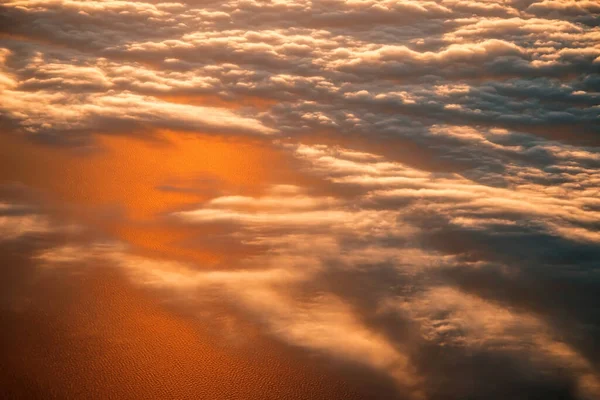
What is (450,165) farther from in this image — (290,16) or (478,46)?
(290,16)

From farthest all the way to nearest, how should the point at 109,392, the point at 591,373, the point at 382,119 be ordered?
the point at 382,119
the point at 591,373
the point at 109,392

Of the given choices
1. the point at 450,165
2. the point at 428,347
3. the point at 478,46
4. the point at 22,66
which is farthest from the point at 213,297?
the point at 478,46

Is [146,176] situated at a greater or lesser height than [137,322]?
greater

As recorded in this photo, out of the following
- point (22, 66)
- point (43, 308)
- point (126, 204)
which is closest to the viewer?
point (43, 308)

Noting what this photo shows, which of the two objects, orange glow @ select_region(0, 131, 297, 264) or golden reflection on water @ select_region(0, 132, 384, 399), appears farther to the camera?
orange glow @ select_region(0, 131, 297, 264)

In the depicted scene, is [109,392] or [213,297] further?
[213,297]

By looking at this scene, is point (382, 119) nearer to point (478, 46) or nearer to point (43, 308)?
point (478, 46)

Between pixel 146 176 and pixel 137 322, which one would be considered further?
pixel 146 176

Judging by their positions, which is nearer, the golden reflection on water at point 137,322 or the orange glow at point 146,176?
the golden reflection on water at point 137,322

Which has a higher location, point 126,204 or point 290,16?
point 290,16

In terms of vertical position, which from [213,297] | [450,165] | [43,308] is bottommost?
[43,308]

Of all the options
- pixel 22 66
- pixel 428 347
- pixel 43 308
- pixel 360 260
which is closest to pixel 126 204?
pixel 43 308
